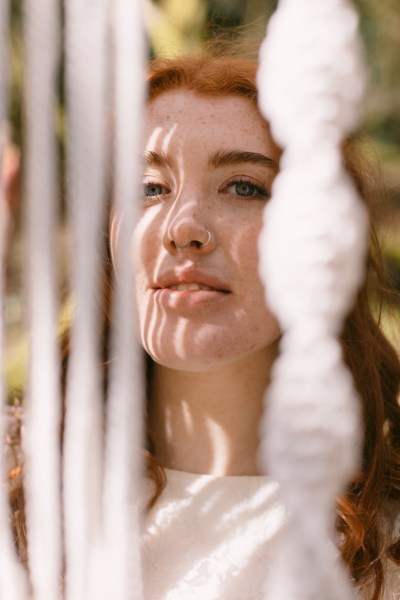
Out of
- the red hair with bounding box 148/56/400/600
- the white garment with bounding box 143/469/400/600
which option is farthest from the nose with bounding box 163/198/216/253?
the white garment with bounding box 143/469/400/600

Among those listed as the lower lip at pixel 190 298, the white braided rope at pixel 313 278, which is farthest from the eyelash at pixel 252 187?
the white braided rope at pixel 313 278

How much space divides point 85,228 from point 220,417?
1.28 ft

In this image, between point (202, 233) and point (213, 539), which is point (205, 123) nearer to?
point (202, 233)

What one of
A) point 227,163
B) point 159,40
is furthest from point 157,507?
point 159,40

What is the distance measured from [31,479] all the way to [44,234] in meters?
0.19

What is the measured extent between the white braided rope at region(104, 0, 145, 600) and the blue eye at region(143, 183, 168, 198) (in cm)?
23

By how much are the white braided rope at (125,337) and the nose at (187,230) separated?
0.18m

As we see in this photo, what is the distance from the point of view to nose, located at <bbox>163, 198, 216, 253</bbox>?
0.72m

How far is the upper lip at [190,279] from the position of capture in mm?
741

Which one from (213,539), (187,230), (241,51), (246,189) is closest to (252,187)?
(246,189)

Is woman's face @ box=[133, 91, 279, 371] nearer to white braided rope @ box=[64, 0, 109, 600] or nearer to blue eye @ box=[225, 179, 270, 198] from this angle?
blue eye @ box=[225, 179, 270, 198]

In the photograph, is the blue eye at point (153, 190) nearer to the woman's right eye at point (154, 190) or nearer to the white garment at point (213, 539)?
the woman's right eye at point (154, 190)

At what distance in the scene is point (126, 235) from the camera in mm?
528

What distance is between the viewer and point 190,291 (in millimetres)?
742
